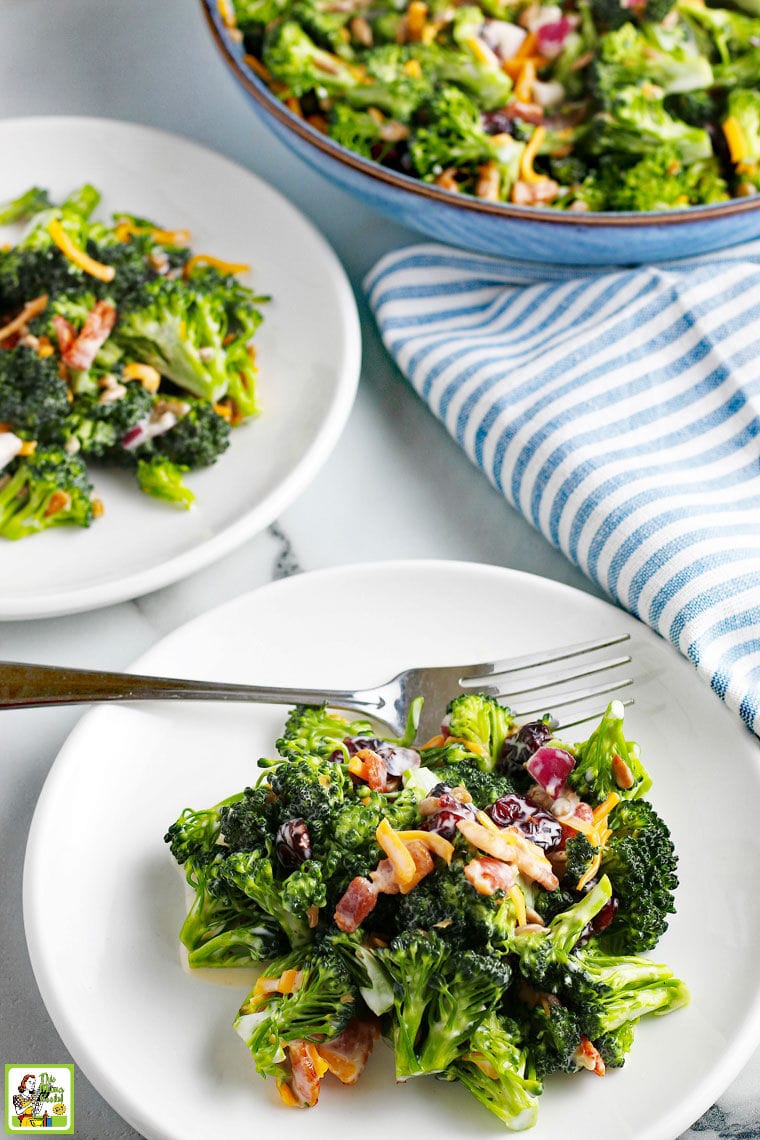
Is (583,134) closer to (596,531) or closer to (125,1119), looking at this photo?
(596,531)

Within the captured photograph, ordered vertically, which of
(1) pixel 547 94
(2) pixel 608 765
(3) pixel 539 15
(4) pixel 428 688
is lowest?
(4) pixel 428 688

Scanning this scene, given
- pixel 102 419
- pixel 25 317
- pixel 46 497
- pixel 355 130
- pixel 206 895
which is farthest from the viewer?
pixel 355 130

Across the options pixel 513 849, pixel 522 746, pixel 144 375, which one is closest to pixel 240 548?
pixel 144 375

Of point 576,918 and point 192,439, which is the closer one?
point 576,918

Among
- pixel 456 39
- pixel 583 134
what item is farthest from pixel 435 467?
pixel 456 39

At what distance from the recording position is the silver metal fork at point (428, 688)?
2064 millimetres

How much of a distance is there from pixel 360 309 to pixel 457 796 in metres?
1.51

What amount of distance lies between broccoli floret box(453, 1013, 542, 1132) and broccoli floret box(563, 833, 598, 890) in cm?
22

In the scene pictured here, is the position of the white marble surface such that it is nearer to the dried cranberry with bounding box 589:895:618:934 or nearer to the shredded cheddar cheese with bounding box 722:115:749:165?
the dried cranberry with bounding box 589:895:618:934

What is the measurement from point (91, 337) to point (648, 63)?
141 centimetres

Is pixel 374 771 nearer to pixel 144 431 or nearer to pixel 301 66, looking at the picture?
pixel 144 431

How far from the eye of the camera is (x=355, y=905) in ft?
5.56

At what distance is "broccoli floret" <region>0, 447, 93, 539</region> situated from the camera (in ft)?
7.91

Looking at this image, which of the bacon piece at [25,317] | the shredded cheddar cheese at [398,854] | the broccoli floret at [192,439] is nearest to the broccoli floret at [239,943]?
the shredded cheddar cheese at [398,854]
